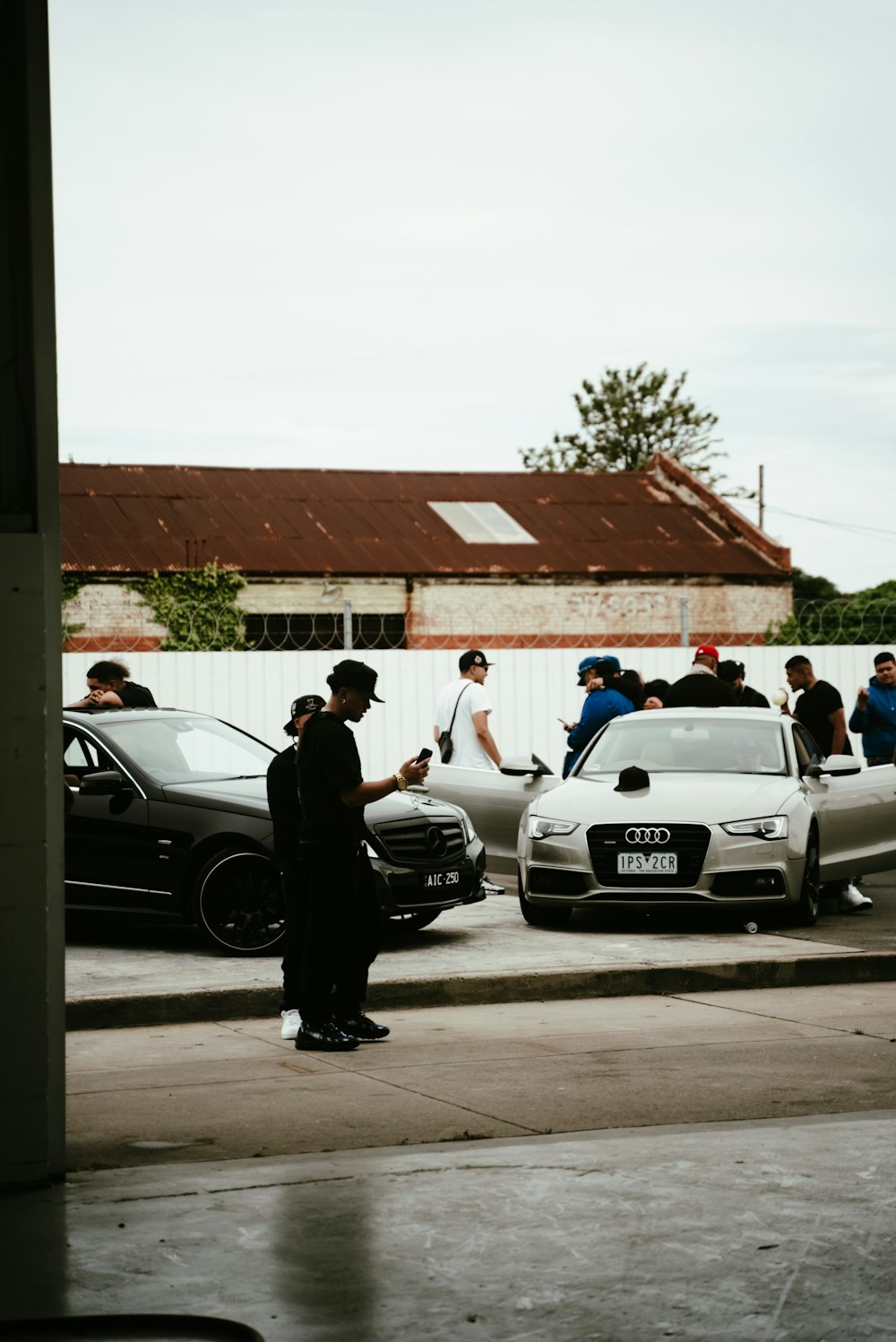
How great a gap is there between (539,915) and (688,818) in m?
1.33

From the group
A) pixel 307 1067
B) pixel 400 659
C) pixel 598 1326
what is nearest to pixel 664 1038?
pixel 307 1067

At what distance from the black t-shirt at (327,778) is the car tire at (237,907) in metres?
2.79

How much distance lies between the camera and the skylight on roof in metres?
36.5

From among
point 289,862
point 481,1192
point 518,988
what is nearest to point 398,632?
point 518,988

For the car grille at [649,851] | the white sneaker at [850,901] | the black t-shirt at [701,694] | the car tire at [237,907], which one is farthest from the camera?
the black t-shirt at [701,694]

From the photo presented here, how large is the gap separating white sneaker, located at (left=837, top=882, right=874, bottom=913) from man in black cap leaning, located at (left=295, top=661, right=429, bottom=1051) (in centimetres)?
581

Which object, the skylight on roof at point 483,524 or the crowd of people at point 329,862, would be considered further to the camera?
the skylight on roof at point 483,524

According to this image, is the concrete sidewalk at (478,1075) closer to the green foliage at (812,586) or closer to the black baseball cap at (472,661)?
the black baseball cap at (472,661)

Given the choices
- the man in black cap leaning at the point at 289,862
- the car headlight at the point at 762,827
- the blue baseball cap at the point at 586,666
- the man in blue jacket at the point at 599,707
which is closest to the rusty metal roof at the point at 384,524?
the blue baseball cap at the point at 586,666

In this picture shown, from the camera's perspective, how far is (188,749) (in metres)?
12.2

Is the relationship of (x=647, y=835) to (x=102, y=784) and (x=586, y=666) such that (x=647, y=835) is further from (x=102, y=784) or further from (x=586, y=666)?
(x=586, y=666)

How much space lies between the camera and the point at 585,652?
20.7 meters

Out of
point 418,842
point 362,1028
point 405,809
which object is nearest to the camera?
point 362,1028

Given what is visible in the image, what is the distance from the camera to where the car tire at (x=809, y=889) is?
1191 centimetres
